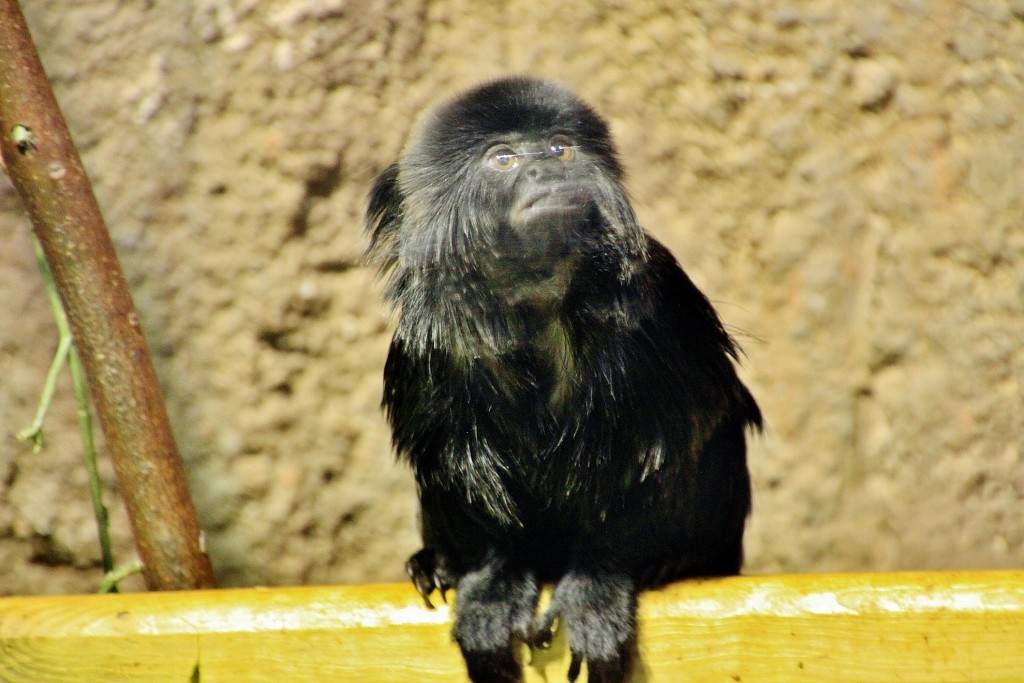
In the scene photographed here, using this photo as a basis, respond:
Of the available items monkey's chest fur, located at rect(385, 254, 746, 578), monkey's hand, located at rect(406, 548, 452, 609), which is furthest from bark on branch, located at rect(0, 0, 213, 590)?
monkey's chest fur, located at rect(385, 254, 746, 578)

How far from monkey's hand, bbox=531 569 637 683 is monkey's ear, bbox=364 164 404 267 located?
1.04 meters

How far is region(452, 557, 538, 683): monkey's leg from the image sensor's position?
246cm

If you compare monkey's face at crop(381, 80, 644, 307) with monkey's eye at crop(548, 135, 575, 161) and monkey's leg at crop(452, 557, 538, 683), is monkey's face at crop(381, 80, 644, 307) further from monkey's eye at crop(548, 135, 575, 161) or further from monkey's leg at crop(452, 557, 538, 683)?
monkey's leg at crop(452, 557, 538, 683)

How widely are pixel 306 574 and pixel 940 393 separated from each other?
2.66m

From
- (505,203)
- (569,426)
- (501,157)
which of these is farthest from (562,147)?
(569,426)

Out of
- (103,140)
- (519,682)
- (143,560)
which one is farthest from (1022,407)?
(103,140)

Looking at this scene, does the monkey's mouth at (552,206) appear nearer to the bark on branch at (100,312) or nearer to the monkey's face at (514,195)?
the monkey's face at (514,195)

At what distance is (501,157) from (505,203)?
0.18 meters

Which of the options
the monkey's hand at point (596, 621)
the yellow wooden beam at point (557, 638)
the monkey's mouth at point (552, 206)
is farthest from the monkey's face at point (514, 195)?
the yellow wooden beam at point (557, 638)

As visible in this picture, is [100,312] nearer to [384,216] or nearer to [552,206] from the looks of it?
[384,216]

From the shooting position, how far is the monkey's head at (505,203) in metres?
2.51

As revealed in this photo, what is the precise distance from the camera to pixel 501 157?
2701 millimetres

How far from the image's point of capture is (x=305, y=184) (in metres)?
4.03

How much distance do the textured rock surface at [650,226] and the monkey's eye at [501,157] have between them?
1.46m
